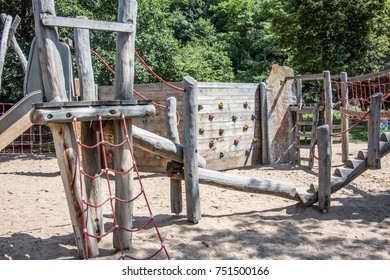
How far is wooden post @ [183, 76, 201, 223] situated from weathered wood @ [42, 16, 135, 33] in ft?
4.04

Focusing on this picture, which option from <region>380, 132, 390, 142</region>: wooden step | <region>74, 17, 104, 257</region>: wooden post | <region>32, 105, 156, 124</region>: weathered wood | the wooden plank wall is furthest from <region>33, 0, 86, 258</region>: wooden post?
the wooden plank wall

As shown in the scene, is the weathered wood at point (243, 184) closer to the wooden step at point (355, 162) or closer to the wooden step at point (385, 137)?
the wooden step at point (355, 162)

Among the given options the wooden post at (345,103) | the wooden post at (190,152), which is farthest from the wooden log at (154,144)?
the wooden post at (345,103)

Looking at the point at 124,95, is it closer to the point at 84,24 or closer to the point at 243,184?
the point at 84,24

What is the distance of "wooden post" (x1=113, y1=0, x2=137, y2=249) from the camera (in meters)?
3.91

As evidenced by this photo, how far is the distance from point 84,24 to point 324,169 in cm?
352

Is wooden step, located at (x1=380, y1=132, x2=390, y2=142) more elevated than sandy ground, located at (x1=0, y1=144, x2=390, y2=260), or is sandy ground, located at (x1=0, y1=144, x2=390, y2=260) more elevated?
wooden step, located at (x1=380, y1=132, x2=390, y2=142)

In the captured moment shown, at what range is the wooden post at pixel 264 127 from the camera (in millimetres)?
9789

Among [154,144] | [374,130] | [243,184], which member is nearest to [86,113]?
[154,144]

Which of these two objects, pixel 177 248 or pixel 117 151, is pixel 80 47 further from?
pixel 177 248

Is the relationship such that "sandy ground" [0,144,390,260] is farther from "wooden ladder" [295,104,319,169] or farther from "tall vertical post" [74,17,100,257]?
"wooden ladder" [295,104,319,169]

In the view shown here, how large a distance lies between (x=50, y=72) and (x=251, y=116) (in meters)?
6.71

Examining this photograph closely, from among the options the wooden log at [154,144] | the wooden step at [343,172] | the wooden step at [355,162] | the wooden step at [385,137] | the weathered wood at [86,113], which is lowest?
the wooden step at [343,172]

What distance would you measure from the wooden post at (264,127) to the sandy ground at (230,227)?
2542 millimetres
